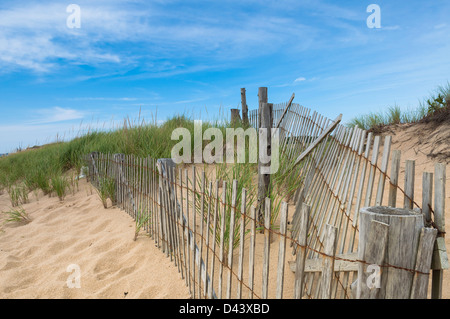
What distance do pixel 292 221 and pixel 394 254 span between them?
206 centimetres

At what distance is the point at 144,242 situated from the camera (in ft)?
12.8

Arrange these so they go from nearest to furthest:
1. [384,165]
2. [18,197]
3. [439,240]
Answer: [439,240] < [384,165] < [18,197]

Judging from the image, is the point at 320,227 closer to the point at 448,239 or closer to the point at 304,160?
the point at 304,160

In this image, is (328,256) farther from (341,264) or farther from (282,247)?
(341,264)

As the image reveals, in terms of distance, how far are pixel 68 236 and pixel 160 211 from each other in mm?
1660

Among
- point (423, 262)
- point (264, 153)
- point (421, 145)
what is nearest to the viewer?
point (423, 262)

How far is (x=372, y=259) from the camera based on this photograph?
143 centimetres

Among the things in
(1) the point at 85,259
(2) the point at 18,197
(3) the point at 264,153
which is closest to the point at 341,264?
(3) the point at 264,153

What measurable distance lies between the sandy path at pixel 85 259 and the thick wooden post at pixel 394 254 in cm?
178
